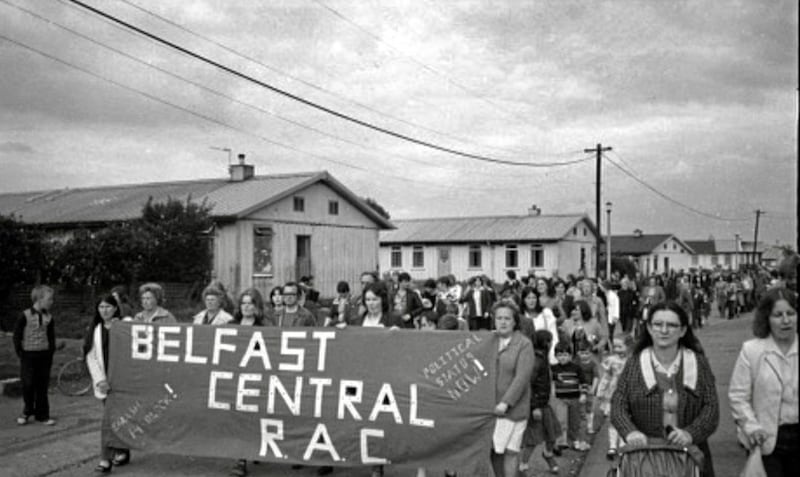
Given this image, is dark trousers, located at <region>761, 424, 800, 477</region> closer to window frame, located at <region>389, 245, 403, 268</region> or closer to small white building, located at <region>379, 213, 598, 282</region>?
small white building, located at <region>379, 213, 598, 282</region>

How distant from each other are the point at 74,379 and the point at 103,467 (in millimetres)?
5382

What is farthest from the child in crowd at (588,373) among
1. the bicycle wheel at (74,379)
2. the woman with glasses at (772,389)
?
the bicycle wheel at (74,379)

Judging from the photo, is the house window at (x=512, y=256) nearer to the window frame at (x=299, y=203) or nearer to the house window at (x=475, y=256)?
the house window at (x=475, y=256)

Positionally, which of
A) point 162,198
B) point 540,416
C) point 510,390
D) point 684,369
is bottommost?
point 540,416

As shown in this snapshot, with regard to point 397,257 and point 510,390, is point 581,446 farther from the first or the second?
point 397,257

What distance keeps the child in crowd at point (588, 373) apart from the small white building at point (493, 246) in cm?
3397

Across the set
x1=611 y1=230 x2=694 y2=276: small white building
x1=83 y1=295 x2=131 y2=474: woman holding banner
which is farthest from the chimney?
x1=611 y1=230 x2=694 y2=276: small white building

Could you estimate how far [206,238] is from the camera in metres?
25.7

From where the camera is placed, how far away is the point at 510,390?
5.78m

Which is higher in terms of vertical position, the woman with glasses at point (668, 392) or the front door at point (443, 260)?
the front door at point (443, 260)

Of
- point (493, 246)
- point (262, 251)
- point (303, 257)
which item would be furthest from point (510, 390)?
point (493, 246)

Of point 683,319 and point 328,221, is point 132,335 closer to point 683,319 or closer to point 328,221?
point 683,319

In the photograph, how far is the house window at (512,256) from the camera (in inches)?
1772

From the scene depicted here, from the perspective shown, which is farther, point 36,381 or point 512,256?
point 512,256
